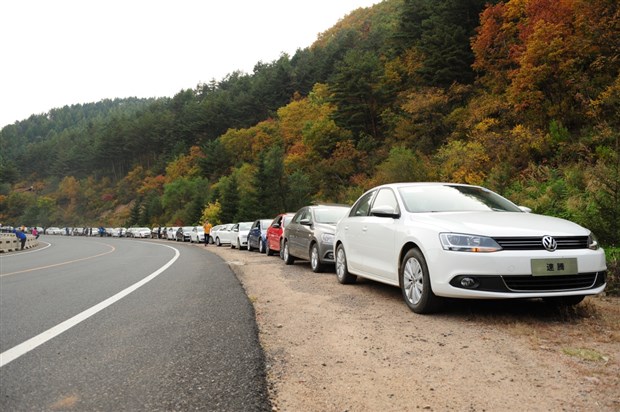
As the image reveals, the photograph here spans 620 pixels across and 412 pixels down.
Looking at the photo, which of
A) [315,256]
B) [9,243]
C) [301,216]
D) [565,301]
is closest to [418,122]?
[301,216]

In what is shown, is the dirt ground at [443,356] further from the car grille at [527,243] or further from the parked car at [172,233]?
the parked car at [172,233]

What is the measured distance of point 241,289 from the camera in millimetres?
8125

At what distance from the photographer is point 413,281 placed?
5.74 meters

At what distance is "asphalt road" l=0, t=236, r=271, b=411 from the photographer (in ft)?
9.68

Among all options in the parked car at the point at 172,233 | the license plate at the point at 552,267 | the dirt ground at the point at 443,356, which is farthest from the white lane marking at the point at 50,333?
the parked car at the point at 172,233

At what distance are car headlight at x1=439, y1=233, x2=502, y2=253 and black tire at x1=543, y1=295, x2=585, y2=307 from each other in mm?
1293

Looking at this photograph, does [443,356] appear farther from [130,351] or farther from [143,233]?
[143,233]

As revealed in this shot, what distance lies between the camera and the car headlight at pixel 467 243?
16.1 ft

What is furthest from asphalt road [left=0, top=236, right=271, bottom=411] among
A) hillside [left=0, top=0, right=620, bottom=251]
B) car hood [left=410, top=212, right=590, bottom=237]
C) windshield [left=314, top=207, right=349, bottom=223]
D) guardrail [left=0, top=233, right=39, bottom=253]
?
guardrail [left=0, top=233, right=39, bottom=253]

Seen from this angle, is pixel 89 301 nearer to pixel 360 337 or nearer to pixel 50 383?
pixel 50 383

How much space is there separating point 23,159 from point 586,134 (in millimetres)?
164167

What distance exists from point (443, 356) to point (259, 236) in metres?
16.1

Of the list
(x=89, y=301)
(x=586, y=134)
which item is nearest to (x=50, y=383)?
(x=89, y=301)

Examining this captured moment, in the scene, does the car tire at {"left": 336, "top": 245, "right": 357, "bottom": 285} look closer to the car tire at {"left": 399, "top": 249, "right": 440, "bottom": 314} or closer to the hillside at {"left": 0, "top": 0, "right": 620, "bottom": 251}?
the car tire at {"left": 399, "top": 249, "right": 440, "bottom": 314}
